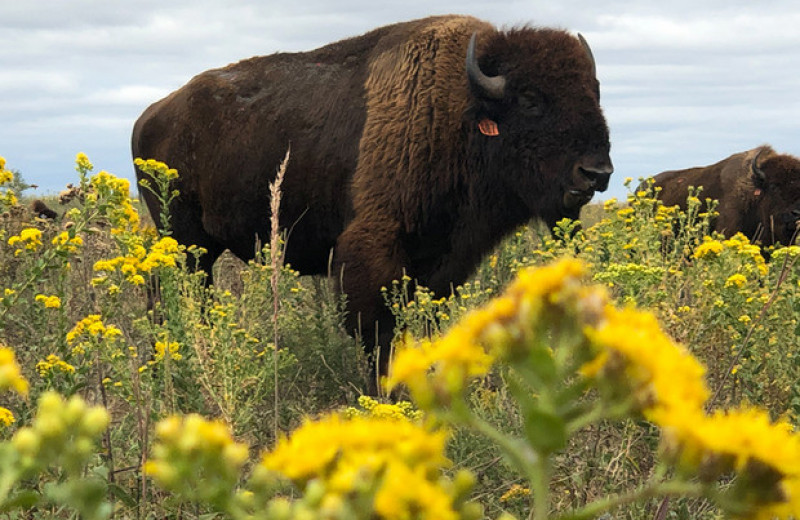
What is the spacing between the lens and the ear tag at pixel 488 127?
5770 millimetres

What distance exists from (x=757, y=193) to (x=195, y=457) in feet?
36.6

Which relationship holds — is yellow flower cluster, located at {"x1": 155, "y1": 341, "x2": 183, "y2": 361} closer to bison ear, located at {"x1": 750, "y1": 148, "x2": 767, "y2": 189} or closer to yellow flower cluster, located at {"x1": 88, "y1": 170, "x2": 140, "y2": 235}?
yellow flower cluster, located at {"x1": 88, "y1": 170, "x2": 140, "y2": 235}

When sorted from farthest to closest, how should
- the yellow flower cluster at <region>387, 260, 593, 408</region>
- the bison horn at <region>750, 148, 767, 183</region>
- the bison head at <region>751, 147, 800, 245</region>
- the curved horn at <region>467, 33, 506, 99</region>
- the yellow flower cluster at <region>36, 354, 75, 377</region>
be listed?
the bison horn at <region>750, 148, 767, 183</region> → the bison head at <region>751, 147, 800, 245</region> → the curved horn at <region>467, 33, 506, 99</region> → the yellow flower cluster at <region>36, 354, 75, 377</region> → the yellow flower cluster at <region>387, 260, 593, 408</region>

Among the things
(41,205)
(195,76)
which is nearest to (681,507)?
(195,76)

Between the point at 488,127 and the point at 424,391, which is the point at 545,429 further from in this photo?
the point at 488,127

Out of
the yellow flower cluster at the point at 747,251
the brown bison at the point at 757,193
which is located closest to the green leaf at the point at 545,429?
the yellow flower cluster at the point at 747,251

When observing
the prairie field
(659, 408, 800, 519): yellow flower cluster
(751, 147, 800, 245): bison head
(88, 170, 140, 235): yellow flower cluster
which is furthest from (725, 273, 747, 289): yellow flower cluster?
(751, 147, 800, 245): bison head

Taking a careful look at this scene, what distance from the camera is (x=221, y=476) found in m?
0.94

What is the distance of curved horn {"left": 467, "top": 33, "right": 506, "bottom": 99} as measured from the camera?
581 centimetres

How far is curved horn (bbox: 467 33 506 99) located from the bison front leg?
1.03m

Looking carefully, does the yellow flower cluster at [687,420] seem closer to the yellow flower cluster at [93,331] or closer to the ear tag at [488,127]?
Answer: the yellow flower cluster at [93,331]

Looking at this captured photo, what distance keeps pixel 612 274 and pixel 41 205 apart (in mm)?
7345

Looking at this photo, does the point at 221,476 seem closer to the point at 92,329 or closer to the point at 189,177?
the point at 92,329

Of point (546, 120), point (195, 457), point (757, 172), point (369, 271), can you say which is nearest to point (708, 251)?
point (546, 120)
